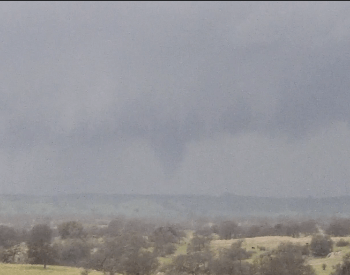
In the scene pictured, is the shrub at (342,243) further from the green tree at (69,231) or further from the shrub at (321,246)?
the green tree at (69,231)

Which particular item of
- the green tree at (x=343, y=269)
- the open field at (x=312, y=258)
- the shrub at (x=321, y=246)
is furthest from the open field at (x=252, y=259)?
the green tree at (x=343, y=269)

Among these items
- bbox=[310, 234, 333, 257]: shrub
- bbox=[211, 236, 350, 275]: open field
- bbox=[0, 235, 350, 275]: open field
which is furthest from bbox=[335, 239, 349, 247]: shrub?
bbox=[310, 234, 333, 257]: shrub

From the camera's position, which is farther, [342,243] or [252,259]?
[342,243]

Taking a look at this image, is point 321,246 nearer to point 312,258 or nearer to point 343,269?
point 312,258

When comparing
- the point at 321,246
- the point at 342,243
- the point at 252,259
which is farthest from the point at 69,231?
the point at 342,243

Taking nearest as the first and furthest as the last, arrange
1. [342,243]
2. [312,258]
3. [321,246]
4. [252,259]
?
[252,259]
[312,258]
[321,246]
[342,243]

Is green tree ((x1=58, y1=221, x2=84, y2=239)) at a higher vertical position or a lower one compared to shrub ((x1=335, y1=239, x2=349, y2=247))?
lower

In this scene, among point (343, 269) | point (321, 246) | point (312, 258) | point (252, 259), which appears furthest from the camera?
point (321, 246)

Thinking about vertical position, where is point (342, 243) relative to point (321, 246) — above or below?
above

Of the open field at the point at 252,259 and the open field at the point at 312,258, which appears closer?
the open field at the point at 252,259

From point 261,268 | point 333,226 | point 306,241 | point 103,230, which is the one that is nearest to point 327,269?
point 261,268

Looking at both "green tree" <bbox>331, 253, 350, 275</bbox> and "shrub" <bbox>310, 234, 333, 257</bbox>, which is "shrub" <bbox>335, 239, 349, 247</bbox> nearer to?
"shrub" <bbox>310, 234, 333, 257</bbox>

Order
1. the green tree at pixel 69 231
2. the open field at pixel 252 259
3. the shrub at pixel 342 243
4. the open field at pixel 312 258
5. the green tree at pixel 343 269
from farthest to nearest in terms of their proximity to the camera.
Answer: the green tree at pixel 69 231 → the shrub at pixel 342 243 → the open field at pixel 312 258 → the green tree at pixel 343 269 → the open field at pixel 252 259
